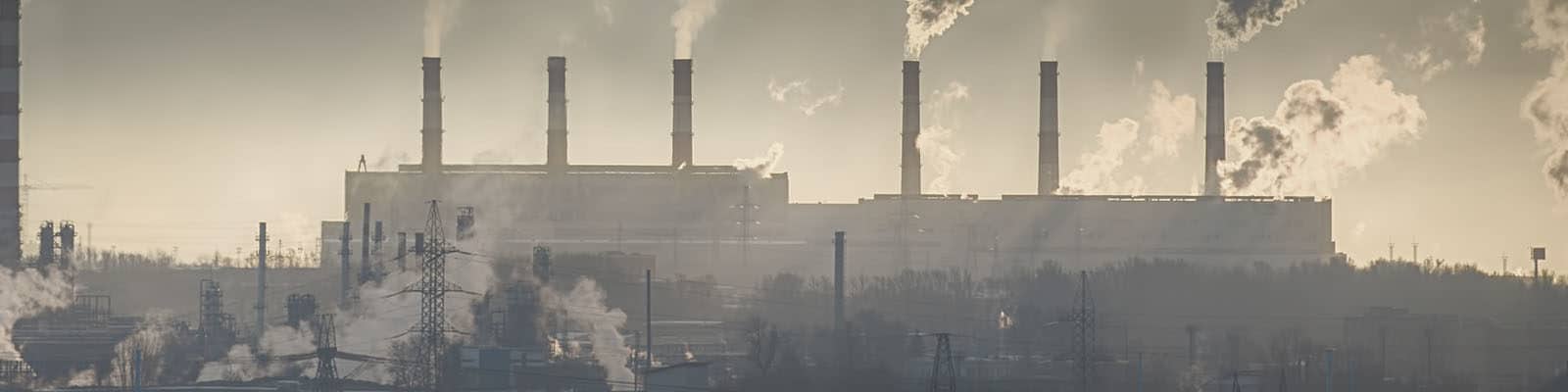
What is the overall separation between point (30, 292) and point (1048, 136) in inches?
1176

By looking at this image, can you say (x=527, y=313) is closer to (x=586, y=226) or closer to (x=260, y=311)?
(x=260, y=311)

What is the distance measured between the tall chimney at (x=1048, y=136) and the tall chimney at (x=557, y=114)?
12.6 m

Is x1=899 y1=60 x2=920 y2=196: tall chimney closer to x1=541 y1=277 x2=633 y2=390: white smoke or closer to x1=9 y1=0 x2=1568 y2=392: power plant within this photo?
x1=9 y1=0 x2=1568 y2=392: power plant

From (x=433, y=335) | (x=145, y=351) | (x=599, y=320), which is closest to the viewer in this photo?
(x=433, y=335)

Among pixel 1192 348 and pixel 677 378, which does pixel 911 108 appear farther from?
pixel 677 378

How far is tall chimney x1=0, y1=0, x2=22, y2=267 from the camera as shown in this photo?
70.9 metres

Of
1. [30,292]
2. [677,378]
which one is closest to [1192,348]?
[677,378]

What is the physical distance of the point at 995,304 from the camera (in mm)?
78750

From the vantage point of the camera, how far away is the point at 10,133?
7181cm

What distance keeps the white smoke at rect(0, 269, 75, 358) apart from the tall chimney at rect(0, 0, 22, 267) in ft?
1.37

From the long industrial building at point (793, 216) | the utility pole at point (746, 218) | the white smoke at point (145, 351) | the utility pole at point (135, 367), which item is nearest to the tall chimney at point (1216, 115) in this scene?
the long industrial building at point (793, 216)

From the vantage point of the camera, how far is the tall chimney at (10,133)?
70.9 metres

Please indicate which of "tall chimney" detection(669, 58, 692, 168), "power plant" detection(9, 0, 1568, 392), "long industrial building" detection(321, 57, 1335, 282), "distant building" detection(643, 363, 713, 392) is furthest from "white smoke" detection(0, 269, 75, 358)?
"tall chimney" detection(669, 58, 692, 168)

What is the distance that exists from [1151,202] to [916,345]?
2534 cm
